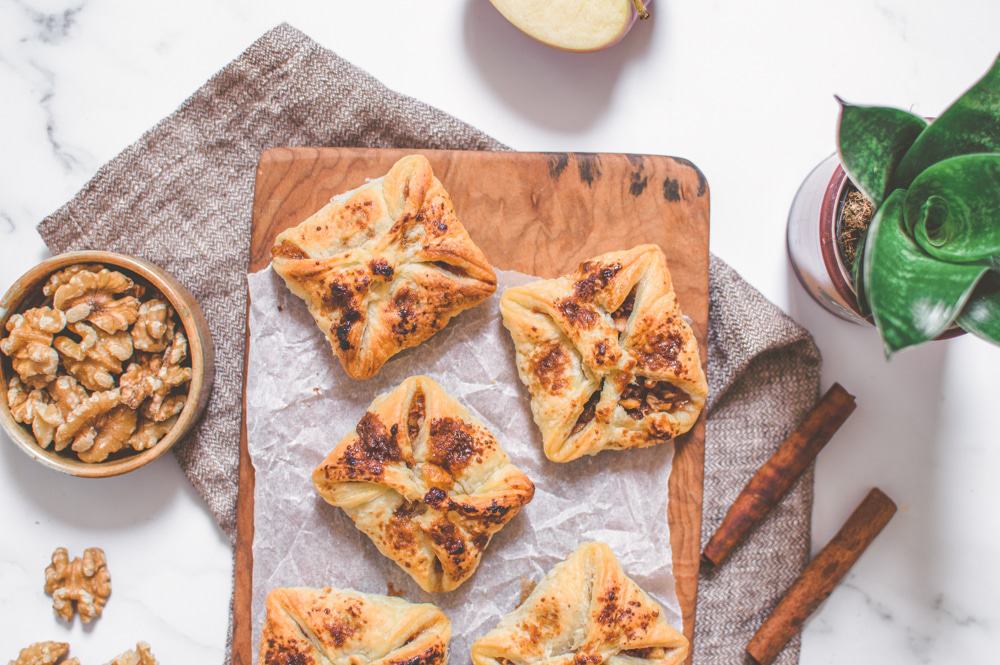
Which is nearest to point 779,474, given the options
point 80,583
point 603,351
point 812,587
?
point 812,587

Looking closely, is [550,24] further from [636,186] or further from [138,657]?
[138,657]

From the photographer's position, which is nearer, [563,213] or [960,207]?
[960,207]

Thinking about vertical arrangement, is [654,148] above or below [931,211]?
below

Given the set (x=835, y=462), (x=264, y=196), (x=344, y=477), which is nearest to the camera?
(x=344, y=477)

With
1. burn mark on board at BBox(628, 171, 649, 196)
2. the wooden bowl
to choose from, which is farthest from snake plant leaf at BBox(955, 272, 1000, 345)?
the wooden bowl

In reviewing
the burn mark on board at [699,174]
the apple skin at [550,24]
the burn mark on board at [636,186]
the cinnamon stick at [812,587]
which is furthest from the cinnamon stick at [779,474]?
the apple skin at [550,24]

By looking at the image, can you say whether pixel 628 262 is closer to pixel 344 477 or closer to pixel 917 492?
pixel 344 477

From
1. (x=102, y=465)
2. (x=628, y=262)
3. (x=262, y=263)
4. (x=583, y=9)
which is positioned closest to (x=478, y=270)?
(x=628, y=262)

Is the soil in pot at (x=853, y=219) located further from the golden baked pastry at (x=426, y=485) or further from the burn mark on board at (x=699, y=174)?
the golden baked pastry at (x=426, y=485)
